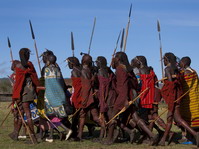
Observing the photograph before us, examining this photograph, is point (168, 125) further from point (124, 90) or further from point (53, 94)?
point (53, 94)

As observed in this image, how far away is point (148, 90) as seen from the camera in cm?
1083

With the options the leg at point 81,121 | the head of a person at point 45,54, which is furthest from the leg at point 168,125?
the head of a person at point 45,54

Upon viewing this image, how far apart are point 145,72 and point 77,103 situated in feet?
6.23

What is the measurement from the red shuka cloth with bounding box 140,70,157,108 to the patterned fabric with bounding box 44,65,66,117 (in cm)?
199

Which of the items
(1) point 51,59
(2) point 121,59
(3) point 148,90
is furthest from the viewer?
(3) point 148,90

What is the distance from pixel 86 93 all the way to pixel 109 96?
0.60m

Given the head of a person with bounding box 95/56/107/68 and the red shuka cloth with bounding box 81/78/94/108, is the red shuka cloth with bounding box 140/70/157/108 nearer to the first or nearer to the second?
the head of a person with bounding box 95/56/107/68

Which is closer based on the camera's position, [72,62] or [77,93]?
[77,93]

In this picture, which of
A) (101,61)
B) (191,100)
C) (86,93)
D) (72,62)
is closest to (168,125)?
(191,100)

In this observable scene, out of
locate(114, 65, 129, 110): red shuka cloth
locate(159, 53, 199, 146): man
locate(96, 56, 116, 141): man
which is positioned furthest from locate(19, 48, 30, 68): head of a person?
locate(159, 53, 199, 146): man

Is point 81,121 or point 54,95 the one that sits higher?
point 54,95

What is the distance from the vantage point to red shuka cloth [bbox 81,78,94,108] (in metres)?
10.8

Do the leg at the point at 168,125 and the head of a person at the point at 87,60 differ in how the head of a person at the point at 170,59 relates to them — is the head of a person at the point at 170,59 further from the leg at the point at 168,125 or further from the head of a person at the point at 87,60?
the head of a person at the point at 87,60

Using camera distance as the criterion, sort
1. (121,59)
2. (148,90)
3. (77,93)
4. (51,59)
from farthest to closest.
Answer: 1. (77,93)
2. (148,90)
3. (51,59)
4. (121,59)
